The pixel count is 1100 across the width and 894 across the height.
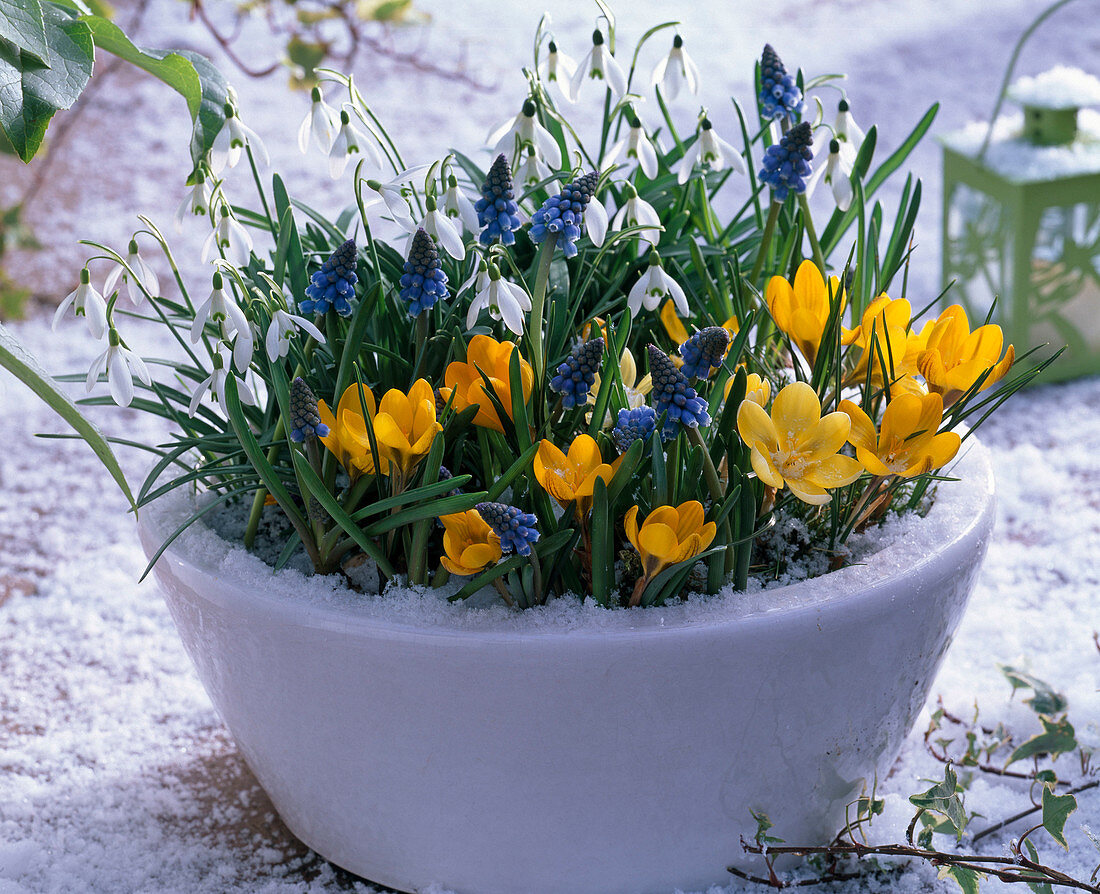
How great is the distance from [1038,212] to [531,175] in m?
0.97

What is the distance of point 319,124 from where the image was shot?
688mm

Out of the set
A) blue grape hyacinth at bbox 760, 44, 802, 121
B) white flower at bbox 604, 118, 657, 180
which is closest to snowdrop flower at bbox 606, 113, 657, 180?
white flower at bbox 604, 118, 657, 180

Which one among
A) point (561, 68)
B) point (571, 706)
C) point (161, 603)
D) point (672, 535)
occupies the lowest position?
point (161, 603)

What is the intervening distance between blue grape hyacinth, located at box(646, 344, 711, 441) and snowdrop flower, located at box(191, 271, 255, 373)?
0.20 meters

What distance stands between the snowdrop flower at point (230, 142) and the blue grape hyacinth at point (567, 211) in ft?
0.56

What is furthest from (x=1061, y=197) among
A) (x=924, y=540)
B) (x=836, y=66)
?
(x=836, y=66)

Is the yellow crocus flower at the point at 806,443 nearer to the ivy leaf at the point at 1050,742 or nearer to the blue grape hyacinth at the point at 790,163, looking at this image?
the blue grape hyacinth at the point at 790,163

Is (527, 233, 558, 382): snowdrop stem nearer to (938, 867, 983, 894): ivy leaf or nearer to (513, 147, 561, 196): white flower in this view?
(513, 147, 561, 196): white flower

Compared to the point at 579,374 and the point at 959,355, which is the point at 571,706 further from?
the point at 959,355

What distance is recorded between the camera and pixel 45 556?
129 cm

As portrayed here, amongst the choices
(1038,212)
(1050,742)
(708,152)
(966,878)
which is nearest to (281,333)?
(708,152)

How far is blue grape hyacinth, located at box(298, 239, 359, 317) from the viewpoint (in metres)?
0.63

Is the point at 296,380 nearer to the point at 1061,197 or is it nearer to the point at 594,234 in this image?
the point at 594,234

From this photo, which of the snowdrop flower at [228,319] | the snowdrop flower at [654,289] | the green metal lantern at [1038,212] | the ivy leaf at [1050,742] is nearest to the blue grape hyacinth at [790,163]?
the snowdrop flower at [654,289]
